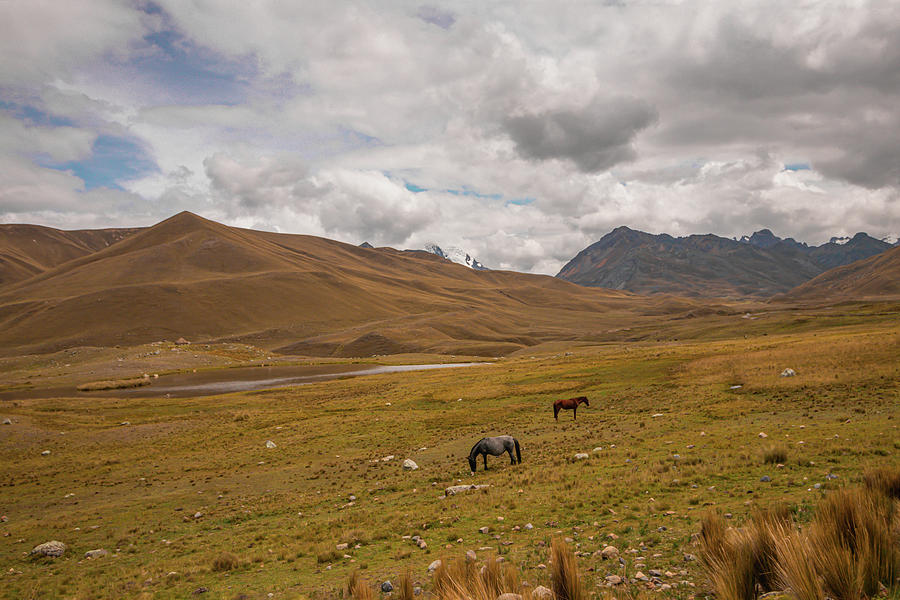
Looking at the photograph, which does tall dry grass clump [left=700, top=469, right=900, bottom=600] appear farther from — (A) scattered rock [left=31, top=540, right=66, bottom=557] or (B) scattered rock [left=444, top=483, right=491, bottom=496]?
(A) scattered rock [left=31, top=540, right=66, bottom=557]

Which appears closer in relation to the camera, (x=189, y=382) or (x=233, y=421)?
(x=233, y=421)

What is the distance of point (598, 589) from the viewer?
8.18m

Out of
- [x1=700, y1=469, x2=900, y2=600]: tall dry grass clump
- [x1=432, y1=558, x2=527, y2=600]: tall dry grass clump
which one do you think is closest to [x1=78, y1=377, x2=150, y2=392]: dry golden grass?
[x1=432, y1=558, x2=527, y2=600]: tall dry grass clump

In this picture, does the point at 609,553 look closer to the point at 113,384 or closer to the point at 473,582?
the point at 473,582

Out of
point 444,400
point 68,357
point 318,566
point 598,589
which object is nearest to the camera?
point 598,589

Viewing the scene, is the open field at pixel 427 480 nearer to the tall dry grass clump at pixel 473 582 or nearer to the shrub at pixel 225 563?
the shrub at pixel 225 563

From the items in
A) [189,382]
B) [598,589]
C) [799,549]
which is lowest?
[189,382]

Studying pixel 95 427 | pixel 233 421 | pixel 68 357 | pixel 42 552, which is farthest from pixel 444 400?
pixel 68 357

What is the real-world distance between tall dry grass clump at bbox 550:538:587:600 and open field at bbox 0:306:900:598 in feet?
7.74

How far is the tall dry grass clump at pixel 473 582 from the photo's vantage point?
593 centimetres

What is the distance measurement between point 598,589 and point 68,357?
15490cm

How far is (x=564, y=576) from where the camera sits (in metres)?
6.28

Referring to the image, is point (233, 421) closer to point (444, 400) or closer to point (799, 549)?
point (444, 400)

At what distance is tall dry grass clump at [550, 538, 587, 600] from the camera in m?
6.14
